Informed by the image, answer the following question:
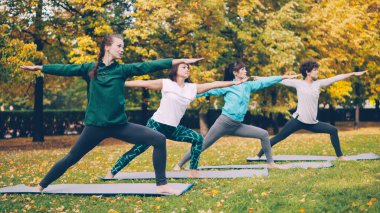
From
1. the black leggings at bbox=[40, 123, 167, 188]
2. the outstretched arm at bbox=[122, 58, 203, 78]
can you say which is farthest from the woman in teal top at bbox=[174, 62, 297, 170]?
the outstretched arm at bbox=[122, 58, 203, 78]

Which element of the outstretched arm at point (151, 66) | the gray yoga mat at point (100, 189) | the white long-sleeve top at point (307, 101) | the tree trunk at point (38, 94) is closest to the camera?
the outstretched arm at point (151, 66)

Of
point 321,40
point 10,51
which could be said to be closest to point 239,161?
point 10,51

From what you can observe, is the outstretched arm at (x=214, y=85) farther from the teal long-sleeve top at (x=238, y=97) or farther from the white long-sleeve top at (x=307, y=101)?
the white long-sleeve top at (x=307, y=101)

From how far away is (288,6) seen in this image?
1936cm

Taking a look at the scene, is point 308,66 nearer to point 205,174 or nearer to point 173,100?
→ point 205,174

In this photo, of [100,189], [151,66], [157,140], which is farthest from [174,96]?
[100,189]

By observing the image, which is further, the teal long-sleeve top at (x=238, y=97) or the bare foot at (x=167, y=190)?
the teal long-sleeve top at (x=238, y=97)

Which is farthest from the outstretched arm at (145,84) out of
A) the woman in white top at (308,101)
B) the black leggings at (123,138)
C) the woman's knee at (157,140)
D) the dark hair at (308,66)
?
the dark hair at (308,66)

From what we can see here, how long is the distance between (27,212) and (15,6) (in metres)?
13.8

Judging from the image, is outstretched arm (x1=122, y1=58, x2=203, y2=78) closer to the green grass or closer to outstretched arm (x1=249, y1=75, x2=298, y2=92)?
the green grass

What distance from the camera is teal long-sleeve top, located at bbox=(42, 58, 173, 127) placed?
216 inches

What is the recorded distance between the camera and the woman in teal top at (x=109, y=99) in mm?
5509

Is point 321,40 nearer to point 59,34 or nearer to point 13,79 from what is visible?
point 59,34

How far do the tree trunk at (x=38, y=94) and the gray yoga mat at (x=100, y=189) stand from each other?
11.9 m
